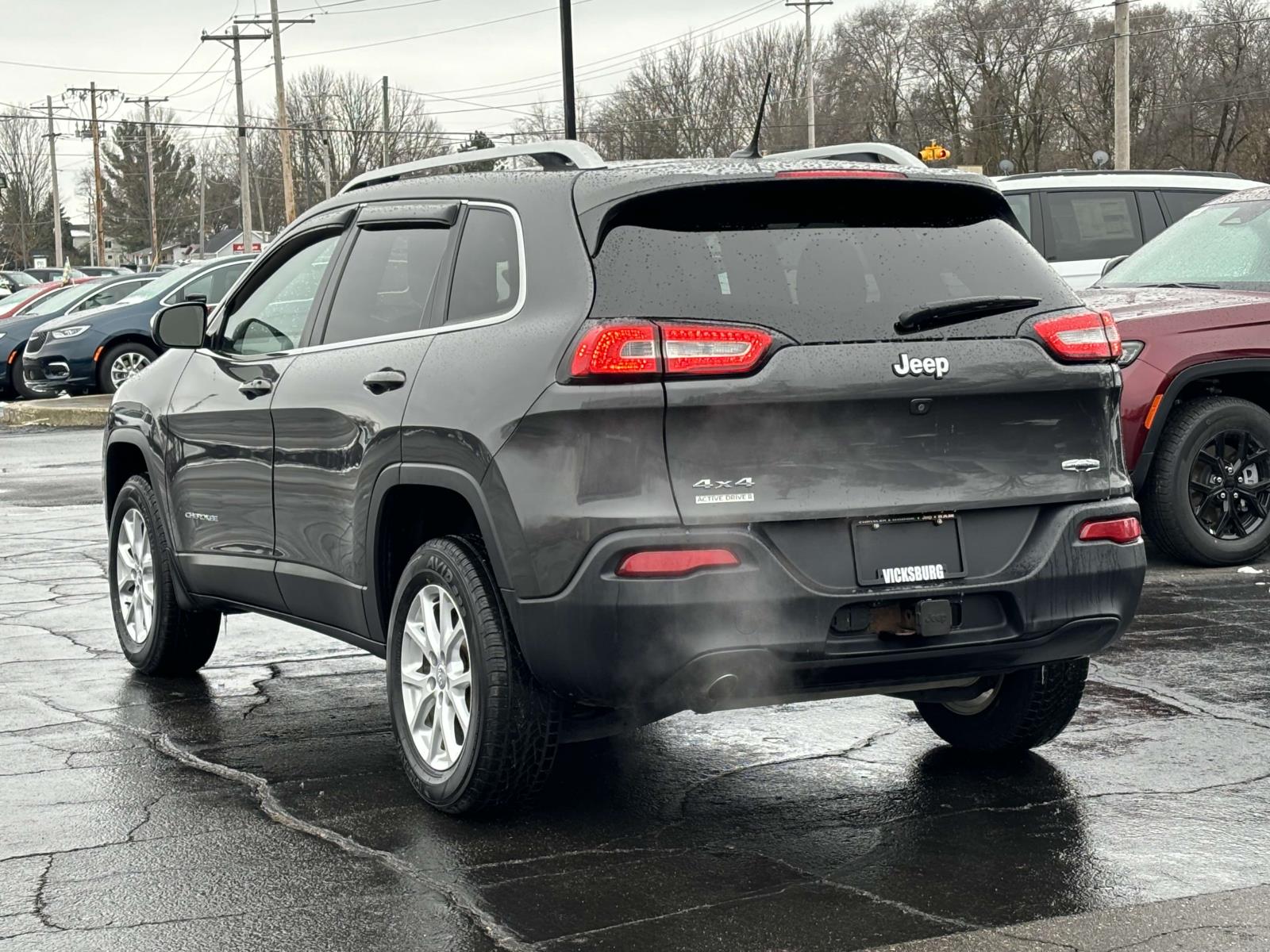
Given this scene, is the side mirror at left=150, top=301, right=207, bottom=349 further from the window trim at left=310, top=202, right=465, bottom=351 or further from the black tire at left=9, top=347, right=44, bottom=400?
the black tire at left=9, top=347, right=44, bottom=400

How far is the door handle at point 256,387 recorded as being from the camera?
5902 millimetres

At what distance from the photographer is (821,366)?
4.36 metres

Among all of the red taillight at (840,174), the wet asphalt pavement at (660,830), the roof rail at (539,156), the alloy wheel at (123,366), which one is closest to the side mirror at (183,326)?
the roof rail at (539,156)

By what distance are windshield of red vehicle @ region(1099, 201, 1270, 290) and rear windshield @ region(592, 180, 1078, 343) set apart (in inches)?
203

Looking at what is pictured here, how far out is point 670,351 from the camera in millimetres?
4281

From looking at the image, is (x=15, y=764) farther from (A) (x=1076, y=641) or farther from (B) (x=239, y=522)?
(A) (x=1076, y=641)

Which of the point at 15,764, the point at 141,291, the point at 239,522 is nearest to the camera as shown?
the point at 15,764

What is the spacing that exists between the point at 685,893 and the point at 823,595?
779 millimetres

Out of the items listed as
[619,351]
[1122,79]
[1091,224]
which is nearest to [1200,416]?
[619,351]

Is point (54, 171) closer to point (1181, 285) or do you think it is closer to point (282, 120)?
point (282, 120)

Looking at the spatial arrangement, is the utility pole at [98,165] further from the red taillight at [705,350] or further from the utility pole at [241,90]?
the red taillight at [705,350]

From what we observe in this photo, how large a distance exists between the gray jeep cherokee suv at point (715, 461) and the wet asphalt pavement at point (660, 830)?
304 mm

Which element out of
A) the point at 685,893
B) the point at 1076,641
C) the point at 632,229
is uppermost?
the point at 632,229

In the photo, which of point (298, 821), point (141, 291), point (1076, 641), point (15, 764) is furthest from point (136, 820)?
point (141, 291)
